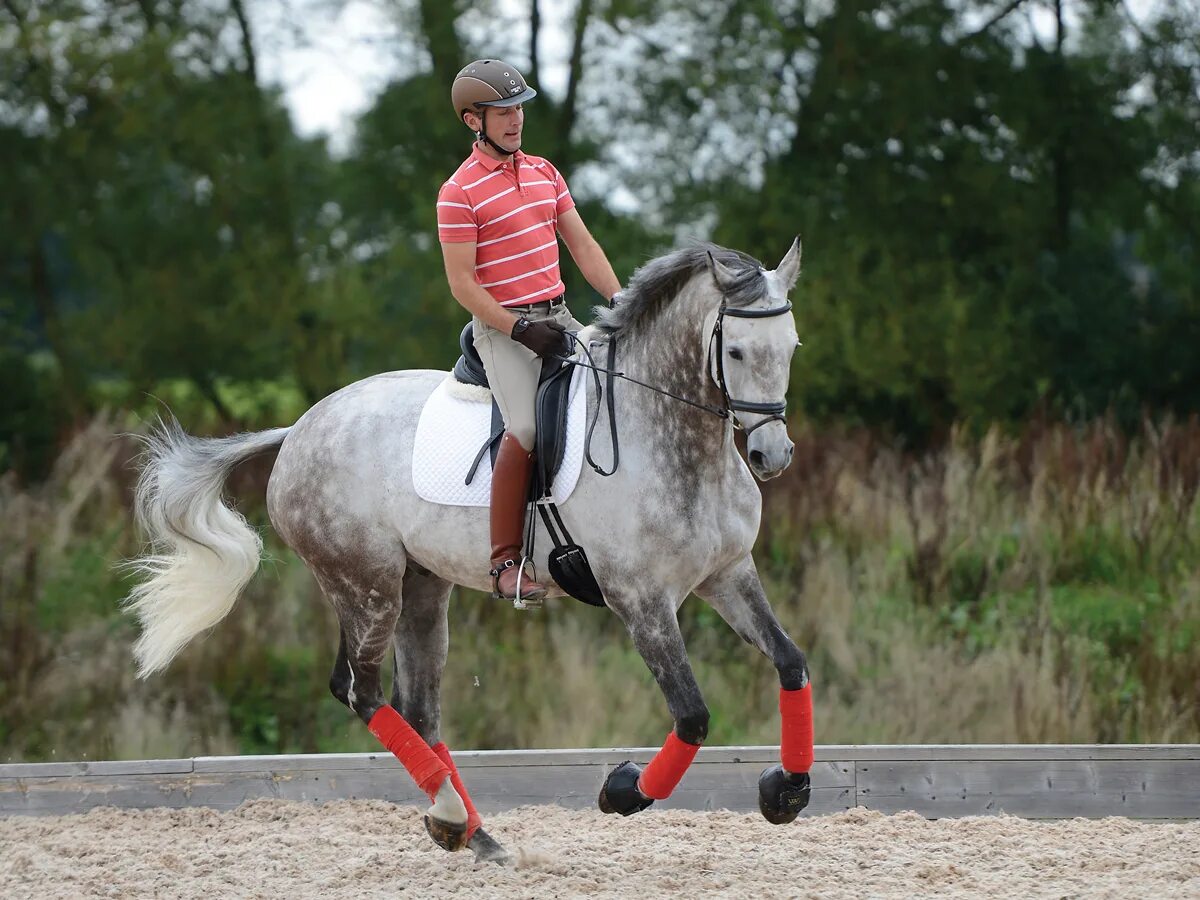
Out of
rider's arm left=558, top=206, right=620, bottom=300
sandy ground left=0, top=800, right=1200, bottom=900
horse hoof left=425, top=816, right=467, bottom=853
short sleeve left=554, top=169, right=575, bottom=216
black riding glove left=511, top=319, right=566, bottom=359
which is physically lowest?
sandy ground left=0, top=800, right=1200, bottom=900

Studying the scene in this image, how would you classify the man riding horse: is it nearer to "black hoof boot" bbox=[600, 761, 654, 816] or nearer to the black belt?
the black belt

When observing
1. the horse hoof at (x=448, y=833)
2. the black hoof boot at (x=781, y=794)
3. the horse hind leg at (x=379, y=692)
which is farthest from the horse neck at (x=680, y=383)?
the horse hoof at (x=448, y=833)

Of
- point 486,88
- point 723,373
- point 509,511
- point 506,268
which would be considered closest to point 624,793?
point 509,511

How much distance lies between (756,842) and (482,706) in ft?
7.10

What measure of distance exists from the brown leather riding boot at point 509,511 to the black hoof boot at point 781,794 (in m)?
0.86

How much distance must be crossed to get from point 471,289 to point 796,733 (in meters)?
1.57

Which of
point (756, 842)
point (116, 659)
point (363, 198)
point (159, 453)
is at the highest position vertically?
point (363, 198)

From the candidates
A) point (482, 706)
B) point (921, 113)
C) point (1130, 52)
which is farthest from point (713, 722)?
point (1130, 52)

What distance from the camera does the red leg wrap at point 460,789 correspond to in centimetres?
464

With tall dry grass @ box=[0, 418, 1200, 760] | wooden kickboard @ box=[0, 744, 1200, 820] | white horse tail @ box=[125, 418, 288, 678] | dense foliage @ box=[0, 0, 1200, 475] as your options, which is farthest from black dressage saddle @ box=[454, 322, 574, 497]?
dense foliage @ box=[0, 0, 1200, 475]

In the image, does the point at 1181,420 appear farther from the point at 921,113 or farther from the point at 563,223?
the point at 563,223

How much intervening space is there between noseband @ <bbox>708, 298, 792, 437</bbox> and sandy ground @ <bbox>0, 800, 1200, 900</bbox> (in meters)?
1.37

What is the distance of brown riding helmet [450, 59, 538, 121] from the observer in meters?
4.25

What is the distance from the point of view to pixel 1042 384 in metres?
10.3
